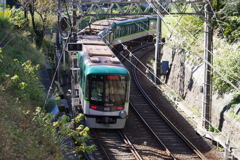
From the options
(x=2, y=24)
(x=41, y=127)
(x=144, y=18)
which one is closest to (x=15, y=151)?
(x=41, y=127)

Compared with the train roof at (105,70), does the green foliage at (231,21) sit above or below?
above

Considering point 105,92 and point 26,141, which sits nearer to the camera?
point 26,141

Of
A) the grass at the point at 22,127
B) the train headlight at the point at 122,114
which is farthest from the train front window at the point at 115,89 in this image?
the grass at the point at 22,127

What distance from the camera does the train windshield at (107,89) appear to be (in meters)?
12.4

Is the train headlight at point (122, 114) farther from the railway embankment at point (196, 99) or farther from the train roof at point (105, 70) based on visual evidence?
the railway embankment at point (196, 99)

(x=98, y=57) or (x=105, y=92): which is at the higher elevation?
(x=98, y=57)

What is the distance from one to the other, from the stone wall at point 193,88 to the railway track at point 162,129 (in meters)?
1.52

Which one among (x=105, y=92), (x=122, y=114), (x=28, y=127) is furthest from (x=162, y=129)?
(x=28, y=127)

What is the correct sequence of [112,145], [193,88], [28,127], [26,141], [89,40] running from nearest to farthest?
[26,141]
[28,127]
[112,145]
[89,40]
[193,88]

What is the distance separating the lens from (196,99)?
54.0ft

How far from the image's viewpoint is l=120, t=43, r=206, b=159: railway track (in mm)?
11680

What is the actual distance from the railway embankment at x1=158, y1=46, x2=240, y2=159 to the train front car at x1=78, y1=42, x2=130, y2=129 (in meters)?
2.10

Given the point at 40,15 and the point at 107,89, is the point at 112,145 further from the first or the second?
the point at 40,15

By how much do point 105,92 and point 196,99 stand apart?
574 cm
